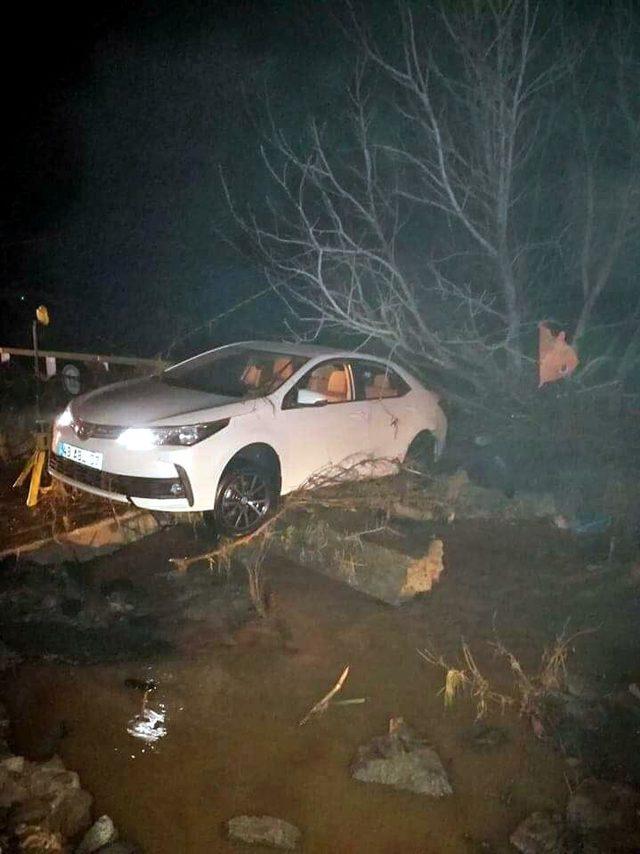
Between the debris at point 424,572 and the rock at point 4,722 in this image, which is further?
the debris at point 424,572

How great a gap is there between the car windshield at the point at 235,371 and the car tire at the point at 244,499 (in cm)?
74

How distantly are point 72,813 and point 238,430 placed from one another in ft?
9.76

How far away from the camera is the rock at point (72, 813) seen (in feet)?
9.70

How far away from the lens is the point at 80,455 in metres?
5.50

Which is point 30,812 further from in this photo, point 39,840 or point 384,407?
point 384,407

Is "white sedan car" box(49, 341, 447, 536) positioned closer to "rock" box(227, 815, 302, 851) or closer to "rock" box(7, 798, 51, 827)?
"rock" box(7, 798, 51, 827)

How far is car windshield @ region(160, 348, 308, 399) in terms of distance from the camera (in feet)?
20.7

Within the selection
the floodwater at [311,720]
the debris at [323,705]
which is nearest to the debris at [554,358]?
the floodwater at [311,720]

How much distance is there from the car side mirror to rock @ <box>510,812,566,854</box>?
140 inches

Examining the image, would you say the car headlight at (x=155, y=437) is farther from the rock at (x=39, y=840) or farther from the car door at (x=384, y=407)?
the rock at (x=39, y=840)

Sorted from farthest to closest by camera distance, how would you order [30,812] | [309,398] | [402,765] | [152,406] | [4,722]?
[309,398]
[152,406]
[4,722]
[402,765]
[30,812]

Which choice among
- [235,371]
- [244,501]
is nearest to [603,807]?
[244,501]

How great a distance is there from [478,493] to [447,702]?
11.1ft

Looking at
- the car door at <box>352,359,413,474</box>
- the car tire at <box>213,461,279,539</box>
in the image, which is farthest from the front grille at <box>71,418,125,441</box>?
the car door at <box>352,359,413,474</box>
